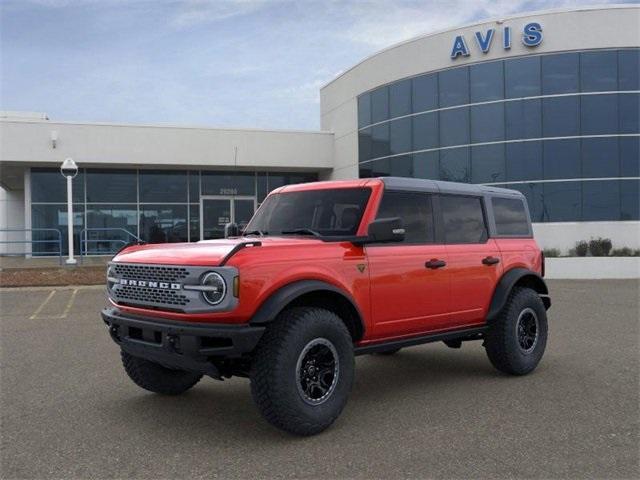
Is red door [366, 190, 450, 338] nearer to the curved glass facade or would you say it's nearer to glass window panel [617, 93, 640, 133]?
the curved glass facade

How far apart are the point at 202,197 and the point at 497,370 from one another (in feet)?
69.3

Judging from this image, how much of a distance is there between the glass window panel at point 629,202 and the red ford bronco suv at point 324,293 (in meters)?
15.4

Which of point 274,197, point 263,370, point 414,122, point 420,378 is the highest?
point 414,122

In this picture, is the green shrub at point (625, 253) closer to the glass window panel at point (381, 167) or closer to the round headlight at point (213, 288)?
the glass window panel at point (381, 167)

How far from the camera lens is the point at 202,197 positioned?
26266mm

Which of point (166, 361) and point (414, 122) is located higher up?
point (414, 122)

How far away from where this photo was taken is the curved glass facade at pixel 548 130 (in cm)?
2031

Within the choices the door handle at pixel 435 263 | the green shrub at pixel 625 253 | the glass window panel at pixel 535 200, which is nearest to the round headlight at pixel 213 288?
the door handle at pixel 435 263

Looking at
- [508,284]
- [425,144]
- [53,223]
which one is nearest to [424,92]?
[425,144]

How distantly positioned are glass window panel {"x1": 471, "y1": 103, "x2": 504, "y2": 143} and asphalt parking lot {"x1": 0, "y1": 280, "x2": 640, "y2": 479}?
14773 mm

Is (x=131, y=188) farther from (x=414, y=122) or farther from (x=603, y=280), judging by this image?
(x=603, y=280)

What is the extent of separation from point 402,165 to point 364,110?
3.34 meters

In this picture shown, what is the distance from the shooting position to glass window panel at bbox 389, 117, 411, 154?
931 inches

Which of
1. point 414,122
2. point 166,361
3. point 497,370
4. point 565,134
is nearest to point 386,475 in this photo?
point 166,361
